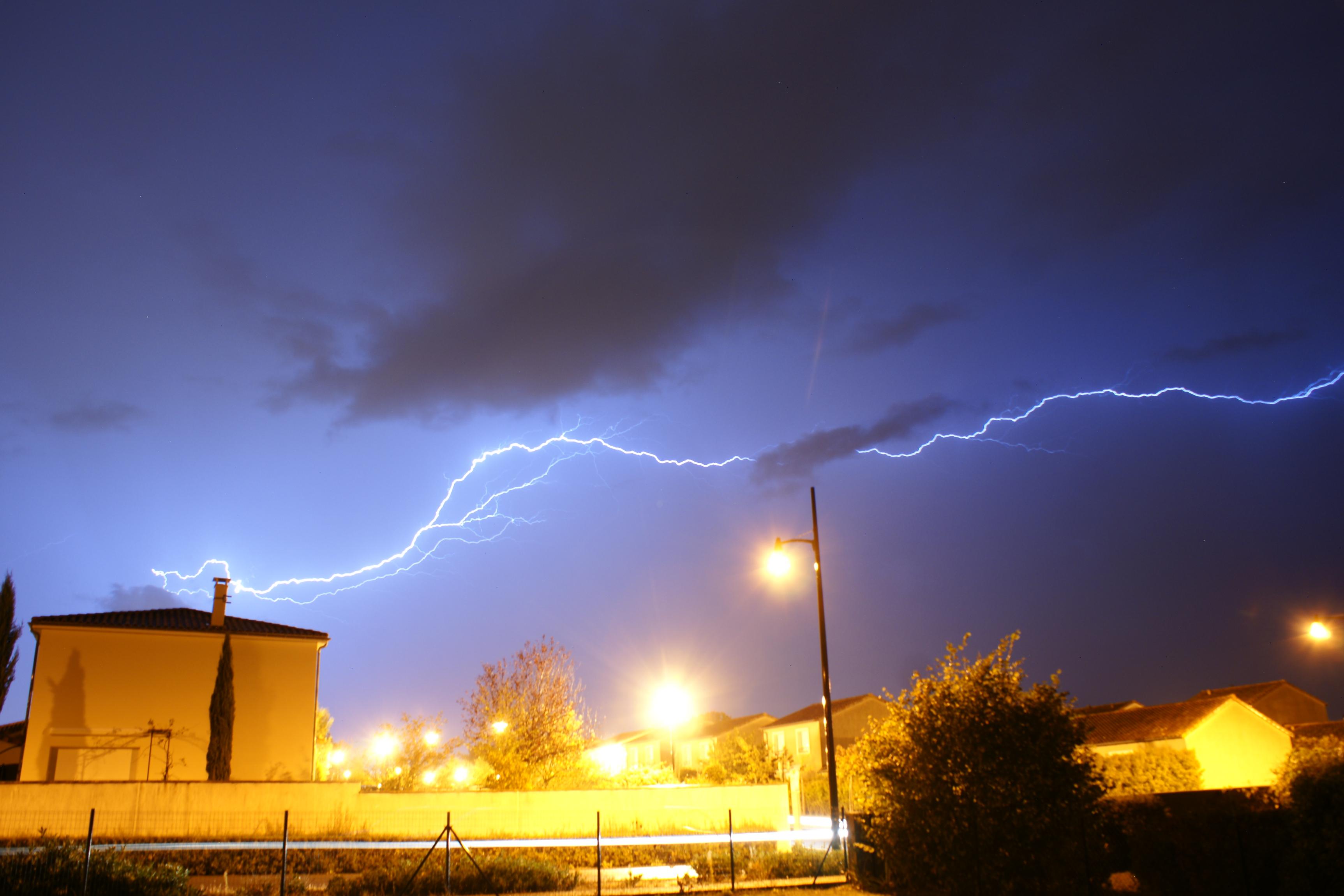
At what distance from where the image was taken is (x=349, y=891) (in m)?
14.5

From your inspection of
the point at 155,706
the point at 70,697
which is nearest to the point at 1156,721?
the point at 155,706

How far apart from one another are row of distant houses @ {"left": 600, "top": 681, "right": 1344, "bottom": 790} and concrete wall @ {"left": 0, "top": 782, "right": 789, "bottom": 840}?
5135 millimetres

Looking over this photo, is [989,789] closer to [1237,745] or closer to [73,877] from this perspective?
[73,877]

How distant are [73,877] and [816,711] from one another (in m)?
51.4

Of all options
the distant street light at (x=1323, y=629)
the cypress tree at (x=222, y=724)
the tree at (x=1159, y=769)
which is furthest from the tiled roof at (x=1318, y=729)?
the cypress tree at (x=222, y=724)

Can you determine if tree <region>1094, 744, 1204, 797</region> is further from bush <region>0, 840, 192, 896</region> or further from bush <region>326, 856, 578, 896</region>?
bush <region>0, 840, 192, 896</region>

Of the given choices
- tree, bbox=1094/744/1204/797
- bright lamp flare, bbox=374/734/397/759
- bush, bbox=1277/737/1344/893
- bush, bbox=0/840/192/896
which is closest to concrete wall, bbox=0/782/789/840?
bush, bbox=0/840/192/896

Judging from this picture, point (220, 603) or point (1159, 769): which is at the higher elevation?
point (220, 603)

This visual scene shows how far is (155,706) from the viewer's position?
28.0 meters

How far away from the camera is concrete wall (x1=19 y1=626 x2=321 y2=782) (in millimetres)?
26719

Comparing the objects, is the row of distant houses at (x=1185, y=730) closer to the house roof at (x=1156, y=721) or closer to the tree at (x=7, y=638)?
the house roof at (x=1156, y=721)

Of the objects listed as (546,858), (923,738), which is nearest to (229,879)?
(546,858)

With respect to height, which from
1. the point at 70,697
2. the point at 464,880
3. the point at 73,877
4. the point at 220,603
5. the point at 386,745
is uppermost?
the point at 220,603

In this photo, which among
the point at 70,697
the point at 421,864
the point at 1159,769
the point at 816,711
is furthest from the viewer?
the point at 816,711
